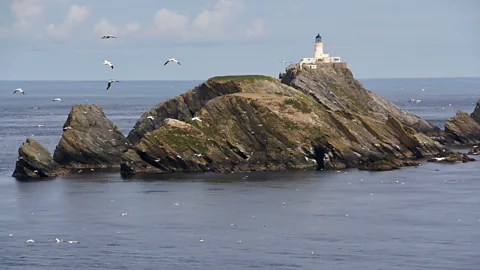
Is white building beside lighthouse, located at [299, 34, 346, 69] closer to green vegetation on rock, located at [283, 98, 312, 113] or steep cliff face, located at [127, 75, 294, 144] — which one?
steep cliff face, located at [127, 75, 294, 144]

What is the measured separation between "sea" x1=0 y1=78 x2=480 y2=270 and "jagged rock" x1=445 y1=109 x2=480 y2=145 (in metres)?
21.5

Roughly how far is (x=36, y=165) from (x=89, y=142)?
8.19 m

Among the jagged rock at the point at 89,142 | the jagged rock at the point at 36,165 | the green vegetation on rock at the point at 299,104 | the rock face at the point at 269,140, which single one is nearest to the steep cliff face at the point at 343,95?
the rock face at the point at 269,140

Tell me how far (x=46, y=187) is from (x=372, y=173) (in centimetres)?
3962

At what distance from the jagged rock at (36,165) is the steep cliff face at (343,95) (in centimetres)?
4807

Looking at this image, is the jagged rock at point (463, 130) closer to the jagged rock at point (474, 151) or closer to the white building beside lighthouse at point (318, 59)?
the jagged rock at point (474, 151)

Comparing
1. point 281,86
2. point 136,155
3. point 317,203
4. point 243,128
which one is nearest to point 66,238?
point 317,203

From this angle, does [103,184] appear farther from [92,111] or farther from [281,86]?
[281,86]

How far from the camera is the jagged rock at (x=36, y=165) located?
119125 millimetres

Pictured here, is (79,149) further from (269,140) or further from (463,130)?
(463,130)

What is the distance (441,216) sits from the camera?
92.8 m

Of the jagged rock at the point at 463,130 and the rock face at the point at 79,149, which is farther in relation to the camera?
the jagged rock at the point at 463,130

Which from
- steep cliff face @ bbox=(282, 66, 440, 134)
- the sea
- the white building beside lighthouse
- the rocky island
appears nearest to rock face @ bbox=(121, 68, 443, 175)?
the rocky island

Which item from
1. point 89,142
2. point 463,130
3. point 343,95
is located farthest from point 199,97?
point 463,130
